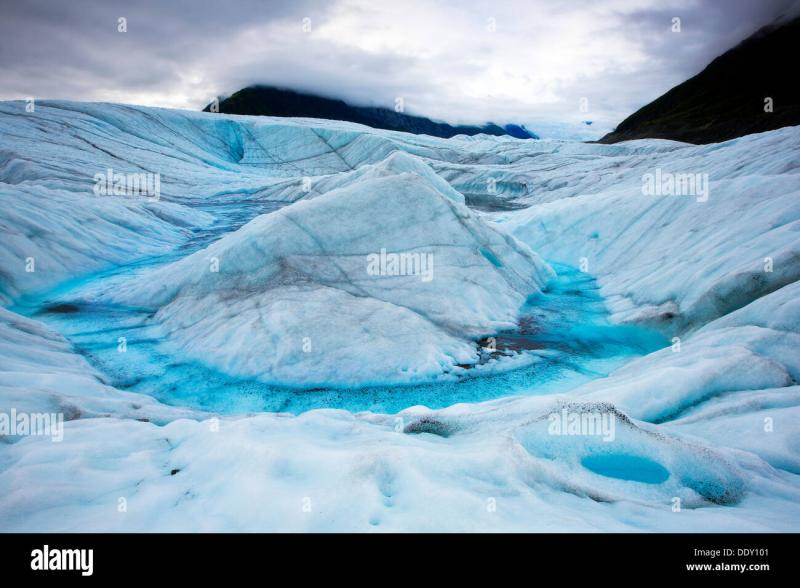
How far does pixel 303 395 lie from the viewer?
8.73 m

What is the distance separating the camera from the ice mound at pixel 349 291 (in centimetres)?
942

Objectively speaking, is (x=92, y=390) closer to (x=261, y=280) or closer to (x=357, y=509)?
(x=261, y=280)

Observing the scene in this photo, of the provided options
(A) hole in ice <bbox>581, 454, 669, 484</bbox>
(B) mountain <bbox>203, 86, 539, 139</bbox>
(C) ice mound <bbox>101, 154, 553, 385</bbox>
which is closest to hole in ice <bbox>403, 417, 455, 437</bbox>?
(A) hole in ice <bbox>581, 454, 669, 484</bbox>

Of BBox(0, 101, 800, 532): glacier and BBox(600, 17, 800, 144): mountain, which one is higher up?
BBox(600, 17, 800, 144): mountain

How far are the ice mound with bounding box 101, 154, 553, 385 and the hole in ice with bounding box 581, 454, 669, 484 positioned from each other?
5.00 m

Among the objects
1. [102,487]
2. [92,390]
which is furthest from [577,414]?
[92,390]

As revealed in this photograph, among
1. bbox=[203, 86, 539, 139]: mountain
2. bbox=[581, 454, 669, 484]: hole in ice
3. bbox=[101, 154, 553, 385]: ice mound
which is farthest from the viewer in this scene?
bbox=[203, 86, 539, 139]: mountain

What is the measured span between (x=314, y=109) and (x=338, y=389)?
125m

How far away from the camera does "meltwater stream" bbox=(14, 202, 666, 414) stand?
28.2ft

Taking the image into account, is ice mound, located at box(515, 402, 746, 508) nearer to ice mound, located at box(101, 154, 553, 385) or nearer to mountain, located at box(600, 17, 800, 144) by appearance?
ice mound, located at box(101, 154, 553, 385)

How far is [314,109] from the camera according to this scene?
120688 mm

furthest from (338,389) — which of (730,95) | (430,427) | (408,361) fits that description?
(730,95)

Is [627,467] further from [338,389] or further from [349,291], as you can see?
[349,291]
